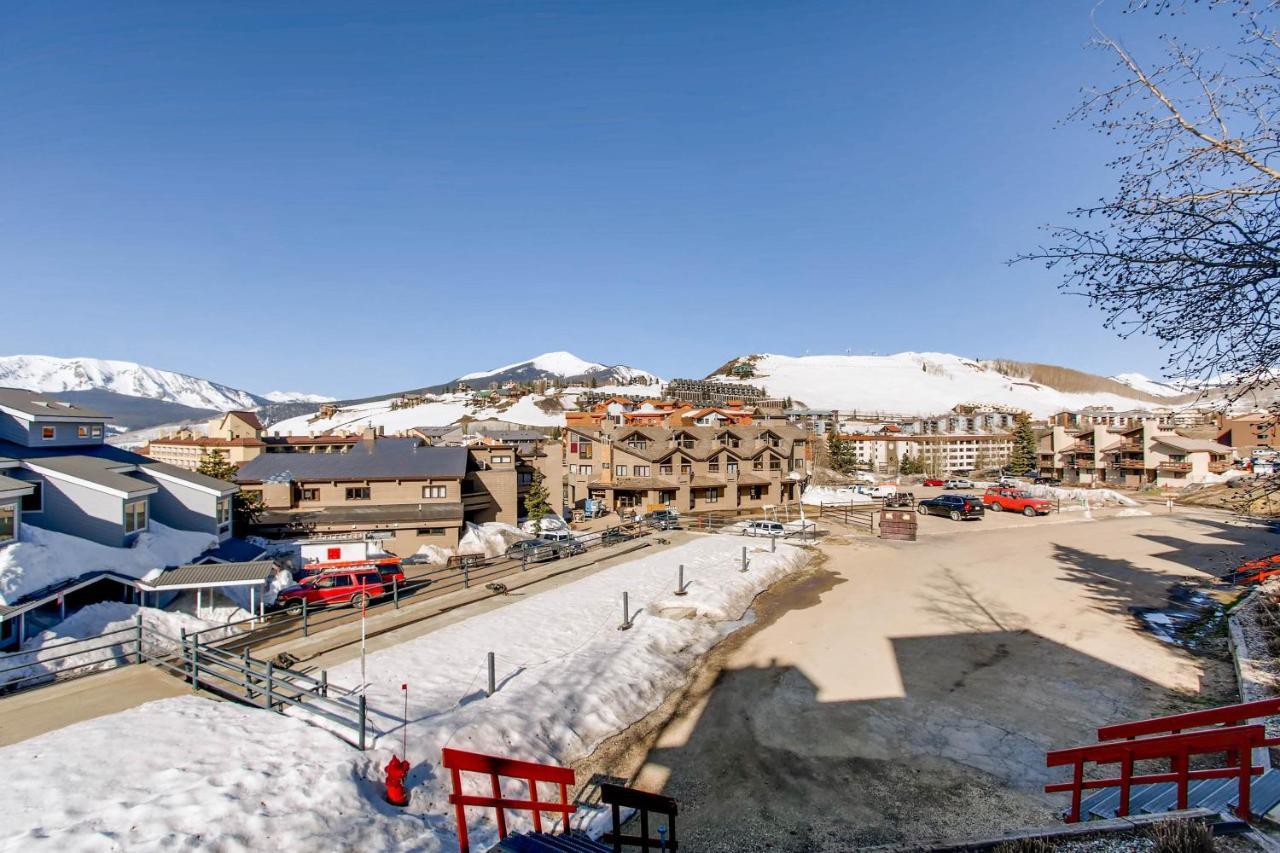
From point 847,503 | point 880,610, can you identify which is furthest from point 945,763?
point 847,503

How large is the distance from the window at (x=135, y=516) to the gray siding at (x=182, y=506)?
266 cm

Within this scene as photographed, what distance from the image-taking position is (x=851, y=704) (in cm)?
1373

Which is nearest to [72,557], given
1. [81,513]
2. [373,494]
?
[81,513]

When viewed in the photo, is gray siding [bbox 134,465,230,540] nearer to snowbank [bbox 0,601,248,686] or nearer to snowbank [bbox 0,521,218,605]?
snowbank [bbox 0,521,218,605]

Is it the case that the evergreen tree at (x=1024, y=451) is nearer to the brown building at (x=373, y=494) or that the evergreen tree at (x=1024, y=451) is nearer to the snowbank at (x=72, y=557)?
the brown building at (x=373, y=494)

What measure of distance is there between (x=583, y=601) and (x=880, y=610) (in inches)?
449

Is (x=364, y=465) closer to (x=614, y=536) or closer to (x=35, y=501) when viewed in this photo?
(x=35, y=501)

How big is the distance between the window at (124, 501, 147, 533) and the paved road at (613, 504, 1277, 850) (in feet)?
84.9

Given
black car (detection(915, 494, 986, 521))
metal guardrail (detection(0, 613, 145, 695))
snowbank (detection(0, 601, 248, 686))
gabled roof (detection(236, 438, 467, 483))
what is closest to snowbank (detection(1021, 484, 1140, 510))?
black car (detection(915, 494, 986, 521))

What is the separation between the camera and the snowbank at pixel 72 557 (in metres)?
19.0

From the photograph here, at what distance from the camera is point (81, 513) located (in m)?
23.5

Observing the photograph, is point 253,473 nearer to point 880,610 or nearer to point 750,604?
point 750,604

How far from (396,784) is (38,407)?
3130 centimetres

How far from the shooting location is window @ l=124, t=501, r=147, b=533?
2432 centimetres
